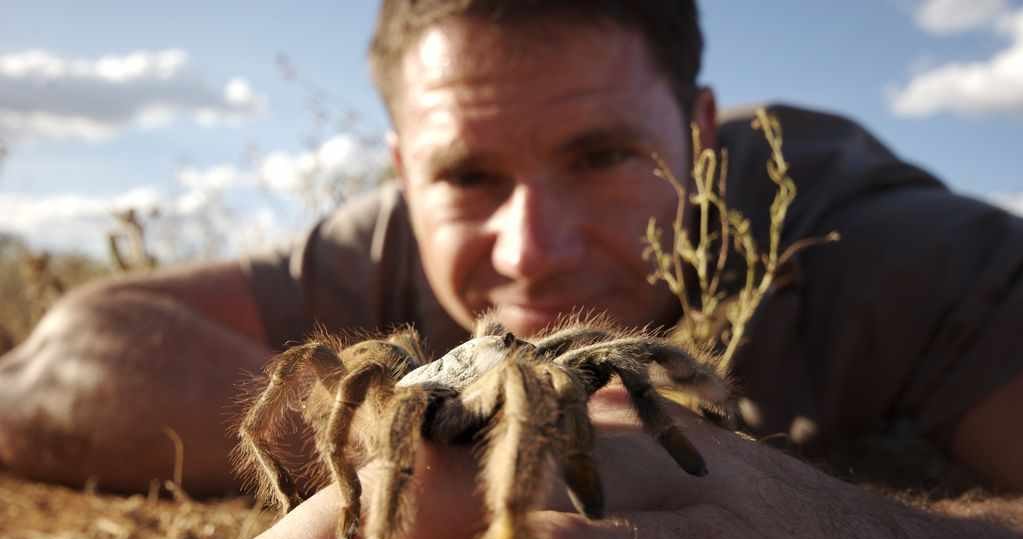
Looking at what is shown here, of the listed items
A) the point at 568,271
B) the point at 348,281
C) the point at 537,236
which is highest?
the point at 537,236

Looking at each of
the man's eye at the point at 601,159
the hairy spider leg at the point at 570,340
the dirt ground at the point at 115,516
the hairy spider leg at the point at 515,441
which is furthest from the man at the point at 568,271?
the hairy spider leg at the point at 515,441

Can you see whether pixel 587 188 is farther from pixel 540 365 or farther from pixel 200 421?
pixel 200 421

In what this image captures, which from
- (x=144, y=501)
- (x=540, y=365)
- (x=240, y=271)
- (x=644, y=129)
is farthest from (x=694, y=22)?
(x=144, y=501)

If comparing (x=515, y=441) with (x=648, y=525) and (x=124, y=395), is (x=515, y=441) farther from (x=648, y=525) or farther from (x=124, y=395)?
(x=124, y=395)

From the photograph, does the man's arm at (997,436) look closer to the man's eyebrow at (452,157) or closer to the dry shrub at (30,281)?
the man's eyebrow at (452,157)

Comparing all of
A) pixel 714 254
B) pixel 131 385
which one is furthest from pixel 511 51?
pixel 131 385

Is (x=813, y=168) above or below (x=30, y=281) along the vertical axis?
above

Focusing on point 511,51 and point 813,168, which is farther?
point 813,168
